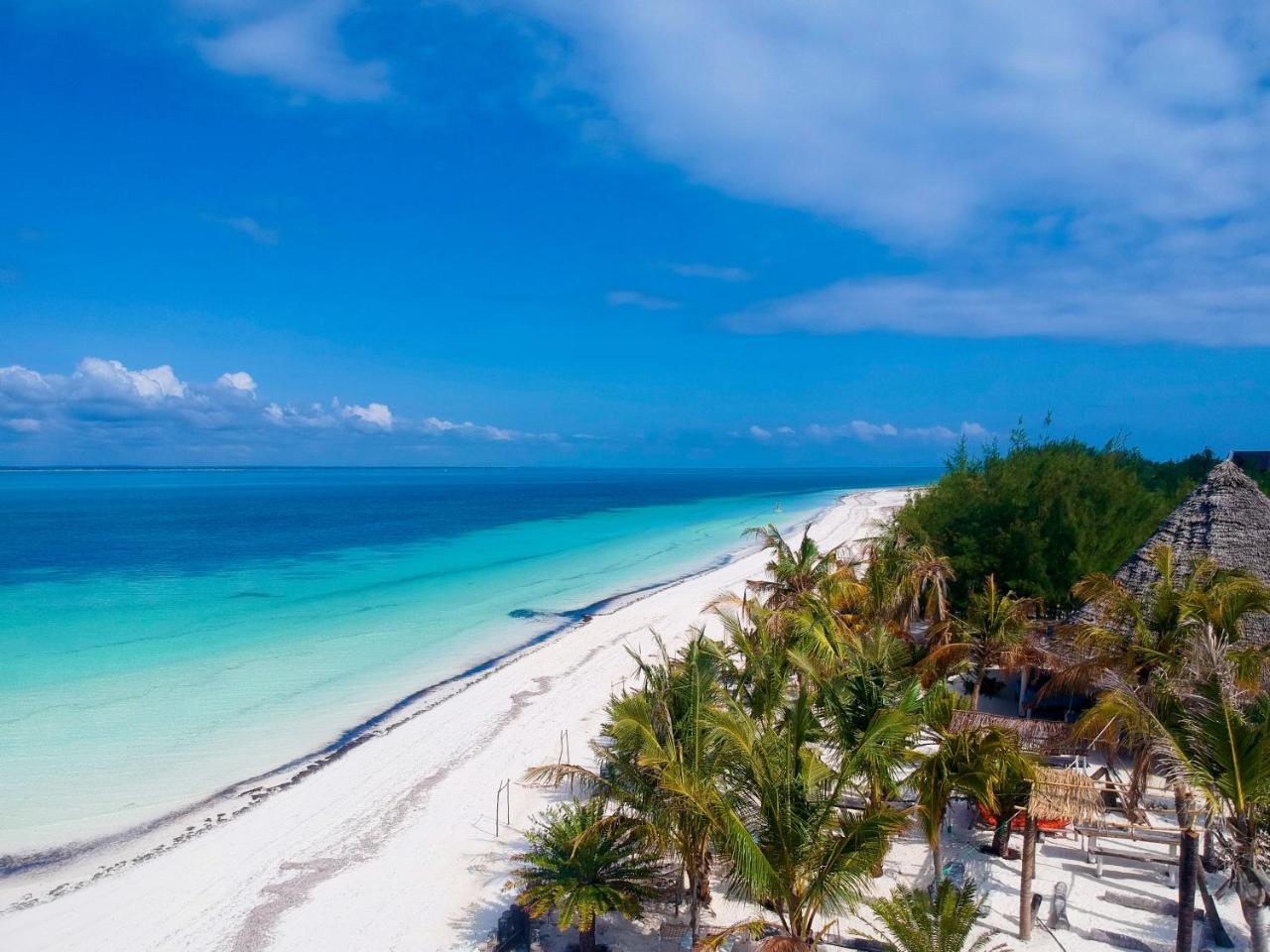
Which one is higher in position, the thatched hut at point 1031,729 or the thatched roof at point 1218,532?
the thatched roof at point 1218,532

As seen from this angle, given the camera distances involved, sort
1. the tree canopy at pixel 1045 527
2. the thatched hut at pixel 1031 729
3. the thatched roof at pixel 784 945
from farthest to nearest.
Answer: the tree canopy at pixel 1045 527, the thatched hut at pixel 1031 729, the thatched roof at pixel 784 945

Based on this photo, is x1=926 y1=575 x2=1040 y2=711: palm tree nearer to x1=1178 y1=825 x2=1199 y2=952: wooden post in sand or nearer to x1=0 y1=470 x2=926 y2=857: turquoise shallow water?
x1=1178 y1=825 x2=1199 y2=952: wooden post in sand

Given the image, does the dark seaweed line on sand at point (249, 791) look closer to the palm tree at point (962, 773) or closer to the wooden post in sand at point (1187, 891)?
the palm tree at point (962, 773)

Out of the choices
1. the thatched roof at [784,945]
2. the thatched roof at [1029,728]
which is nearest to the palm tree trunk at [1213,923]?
the thatched roof at [1029,728]

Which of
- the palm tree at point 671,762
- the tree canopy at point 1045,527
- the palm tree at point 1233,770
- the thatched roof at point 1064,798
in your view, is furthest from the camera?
the tree canopy at point 1045,527

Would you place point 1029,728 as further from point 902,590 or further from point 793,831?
point 793,831

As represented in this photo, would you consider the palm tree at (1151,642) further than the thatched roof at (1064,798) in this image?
Yes
